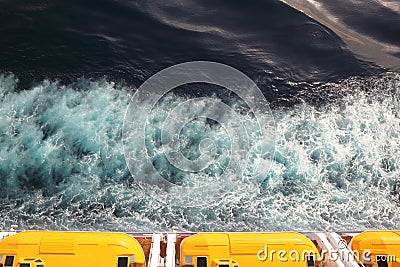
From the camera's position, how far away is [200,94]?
88.0ft

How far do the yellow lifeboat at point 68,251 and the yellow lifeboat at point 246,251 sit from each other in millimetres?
2143

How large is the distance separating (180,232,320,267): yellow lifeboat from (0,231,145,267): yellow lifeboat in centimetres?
214

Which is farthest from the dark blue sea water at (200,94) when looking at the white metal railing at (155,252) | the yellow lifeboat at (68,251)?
the yellow lifeboat at (68,251)

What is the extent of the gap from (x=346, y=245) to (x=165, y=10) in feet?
71.3

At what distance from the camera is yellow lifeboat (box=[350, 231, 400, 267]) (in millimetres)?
16188

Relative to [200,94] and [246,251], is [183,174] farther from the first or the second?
[246,251]

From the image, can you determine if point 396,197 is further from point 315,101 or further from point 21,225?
point 21,225

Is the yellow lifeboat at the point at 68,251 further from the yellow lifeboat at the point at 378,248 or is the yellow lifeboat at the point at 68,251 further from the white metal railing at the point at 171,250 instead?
the yellow lifeboat at the point at 378,248

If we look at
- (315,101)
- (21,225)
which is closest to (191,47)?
(315,101)

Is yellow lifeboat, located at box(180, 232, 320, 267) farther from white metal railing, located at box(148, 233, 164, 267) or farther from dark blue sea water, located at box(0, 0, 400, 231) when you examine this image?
dark blue sea water, located at box(0, 0, 400, 231)

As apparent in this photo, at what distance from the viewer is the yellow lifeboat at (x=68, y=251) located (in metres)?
14.9

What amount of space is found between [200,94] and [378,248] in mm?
14741

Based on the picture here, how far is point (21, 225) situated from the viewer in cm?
2075

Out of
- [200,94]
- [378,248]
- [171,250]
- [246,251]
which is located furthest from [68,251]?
[200,94]
